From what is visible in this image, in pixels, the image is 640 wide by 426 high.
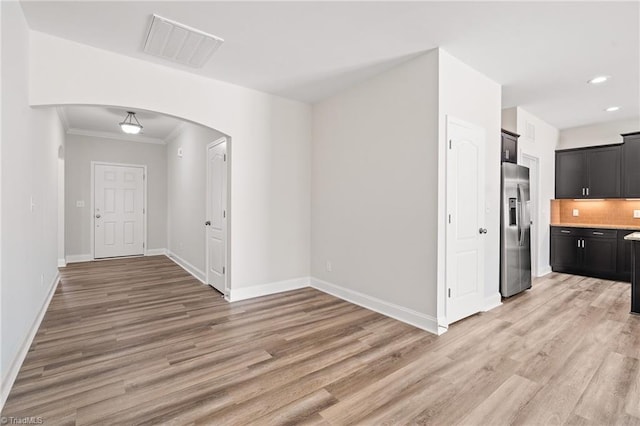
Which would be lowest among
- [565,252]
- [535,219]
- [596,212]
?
[565,252]

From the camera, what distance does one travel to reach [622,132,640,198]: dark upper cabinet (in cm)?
528

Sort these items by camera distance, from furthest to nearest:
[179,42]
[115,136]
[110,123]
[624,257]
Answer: [115,136]
[110,123]
[624,257]
[179,42]

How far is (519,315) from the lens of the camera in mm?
3725

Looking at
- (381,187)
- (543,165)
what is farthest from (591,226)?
(381,187)

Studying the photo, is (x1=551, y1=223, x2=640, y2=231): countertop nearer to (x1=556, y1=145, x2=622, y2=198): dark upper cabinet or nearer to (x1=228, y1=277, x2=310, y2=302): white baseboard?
(x1=556, y1=145, x2=622, y2=198): dark upper cabinet

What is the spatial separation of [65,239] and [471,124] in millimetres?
8391

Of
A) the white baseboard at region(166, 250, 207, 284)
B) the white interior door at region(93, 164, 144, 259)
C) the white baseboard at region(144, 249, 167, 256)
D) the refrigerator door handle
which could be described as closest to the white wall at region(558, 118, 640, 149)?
the refrigerator door handle

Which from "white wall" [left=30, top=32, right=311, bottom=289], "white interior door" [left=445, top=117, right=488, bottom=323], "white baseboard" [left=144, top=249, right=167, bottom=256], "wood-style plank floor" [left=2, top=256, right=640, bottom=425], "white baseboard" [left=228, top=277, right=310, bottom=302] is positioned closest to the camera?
"wood-style plank floor" [left=2, top=256, right=640, bottom=425]

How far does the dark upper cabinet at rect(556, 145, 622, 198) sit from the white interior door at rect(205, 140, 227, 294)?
6.54 meters

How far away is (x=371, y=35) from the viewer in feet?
9.56

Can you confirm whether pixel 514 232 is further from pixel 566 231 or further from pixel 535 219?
pixel 566 231

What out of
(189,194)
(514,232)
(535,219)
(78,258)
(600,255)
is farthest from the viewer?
(78,258)

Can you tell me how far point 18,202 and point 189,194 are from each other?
3696mm

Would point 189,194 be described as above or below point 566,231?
above
